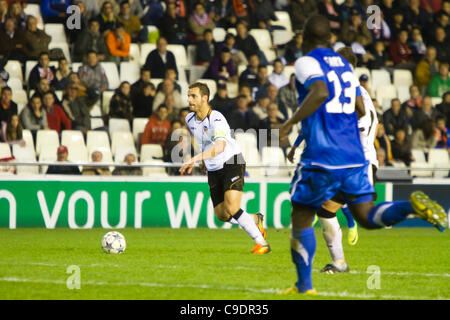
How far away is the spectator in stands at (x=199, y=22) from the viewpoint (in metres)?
19.1

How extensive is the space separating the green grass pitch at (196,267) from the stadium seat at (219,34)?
6235 millimetres

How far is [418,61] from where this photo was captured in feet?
70.0

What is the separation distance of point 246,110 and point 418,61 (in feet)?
20.1

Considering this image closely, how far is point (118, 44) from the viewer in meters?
18.2

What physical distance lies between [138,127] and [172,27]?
10.3 ft

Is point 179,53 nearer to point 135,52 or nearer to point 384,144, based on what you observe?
point 135,52

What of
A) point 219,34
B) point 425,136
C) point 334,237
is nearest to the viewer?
point 334,237

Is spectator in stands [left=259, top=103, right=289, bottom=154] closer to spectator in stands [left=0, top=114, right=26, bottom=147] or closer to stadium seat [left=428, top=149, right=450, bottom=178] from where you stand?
stadium seat [left=428, top=149, right=450, bottom=178]

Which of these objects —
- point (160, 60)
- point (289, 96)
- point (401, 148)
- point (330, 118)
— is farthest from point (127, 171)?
point (330, 118)

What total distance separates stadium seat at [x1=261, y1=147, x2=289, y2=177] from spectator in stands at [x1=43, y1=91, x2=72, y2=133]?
371 cm

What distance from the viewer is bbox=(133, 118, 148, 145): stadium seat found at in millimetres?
16766

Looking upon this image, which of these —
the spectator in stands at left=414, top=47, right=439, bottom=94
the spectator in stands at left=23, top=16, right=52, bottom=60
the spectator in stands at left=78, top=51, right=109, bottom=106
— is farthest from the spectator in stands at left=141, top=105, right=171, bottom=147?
the spectator in stands at left=414, top=47, right=439, bottom=94

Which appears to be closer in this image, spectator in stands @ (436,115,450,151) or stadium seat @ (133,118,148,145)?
stadium seat @ (133,118,148,145)

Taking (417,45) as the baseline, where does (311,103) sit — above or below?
below
